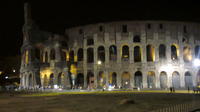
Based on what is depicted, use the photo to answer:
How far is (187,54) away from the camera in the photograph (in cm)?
5400

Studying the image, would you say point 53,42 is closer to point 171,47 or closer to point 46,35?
point 46,35

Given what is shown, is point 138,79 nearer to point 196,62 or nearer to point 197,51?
point 196,62

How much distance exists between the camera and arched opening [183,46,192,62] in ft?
174

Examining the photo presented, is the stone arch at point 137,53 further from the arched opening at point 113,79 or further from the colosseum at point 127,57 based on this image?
the arched opening at point 113,79

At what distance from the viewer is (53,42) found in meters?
56.2

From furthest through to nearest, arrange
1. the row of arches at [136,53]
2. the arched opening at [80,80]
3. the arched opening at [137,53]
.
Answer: the arched opening at [80,80]
the arched opening at [137,53]
the row of arches at [136,53]

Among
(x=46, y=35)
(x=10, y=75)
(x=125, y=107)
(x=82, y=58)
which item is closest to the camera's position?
(x=125, y=107)

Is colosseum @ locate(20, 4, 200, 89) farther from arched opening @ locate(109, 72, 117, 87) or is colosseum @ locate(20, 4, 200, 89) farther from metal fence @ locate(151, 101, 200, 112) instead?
metal fence @ locate(151, 101, 200, 112)

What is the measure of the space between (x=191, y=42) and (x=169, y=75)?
8460mm

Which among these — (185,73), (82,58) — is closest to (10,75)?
(82,58)

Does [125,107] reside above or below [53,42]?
below

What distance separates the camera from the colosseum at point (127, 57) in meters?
50.7

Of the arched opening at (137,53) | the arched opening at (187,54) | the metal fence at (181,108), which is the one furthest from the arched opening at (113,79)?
the metal fence at (181,108)

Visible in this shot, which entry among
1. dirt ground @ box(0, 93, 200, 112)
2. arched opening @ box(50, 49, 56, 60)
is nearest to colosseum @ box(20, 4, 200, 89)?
arched opening @ box(50, 49, 56, 60)
